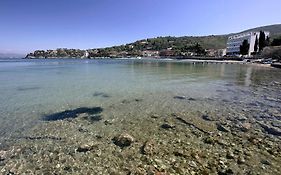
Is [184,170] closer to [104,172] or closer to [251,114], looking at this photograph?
[104,172]

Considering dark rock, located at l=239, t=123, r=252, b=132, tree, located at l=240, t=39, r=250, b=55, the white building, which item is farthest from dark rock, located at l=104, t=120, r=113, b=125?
the white building

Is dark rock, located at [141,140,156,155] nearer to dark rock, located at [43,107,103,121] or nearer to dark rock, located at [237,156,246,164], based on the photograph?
dark rock, located at [237,156,246,164]

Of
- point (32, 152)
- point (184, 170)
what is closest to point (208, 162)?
point (184, 170)

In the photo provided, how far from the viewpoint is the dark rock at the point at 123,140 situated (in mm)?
7723

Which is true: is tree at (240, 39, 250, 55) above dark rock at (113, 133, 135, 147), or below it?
above

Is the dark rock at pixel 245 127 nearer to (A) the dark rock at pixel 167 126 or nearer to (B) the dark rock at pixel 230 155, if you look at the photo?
(B) the dark rock at pixel 230 155

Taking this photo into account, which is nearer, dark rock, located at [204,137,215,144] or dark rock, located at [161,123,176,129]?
dark rock, located at [204,137,215,144]

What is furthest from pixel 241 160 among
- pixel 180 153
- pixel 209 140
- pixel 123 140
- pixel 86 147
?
pixel 86 147

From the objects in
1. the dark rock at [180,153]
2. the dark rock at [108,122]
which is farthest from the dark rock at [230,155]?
the dark rock at [108,122]

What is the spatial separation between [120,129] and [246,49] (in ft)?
413

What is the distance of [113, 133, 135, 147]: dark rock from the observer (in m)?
7.72

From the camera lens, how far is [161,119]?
1059cm

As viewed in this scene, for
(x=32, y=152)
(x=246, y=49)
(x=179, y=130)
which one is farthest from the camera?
(x=246, y=49)

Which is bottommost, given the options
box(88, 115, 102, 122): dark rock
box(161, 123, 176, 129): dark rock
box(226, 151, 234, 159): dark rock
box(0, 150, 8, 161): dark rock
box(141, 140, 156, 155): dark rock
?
box(226, 151, 234, 159): dark rock
